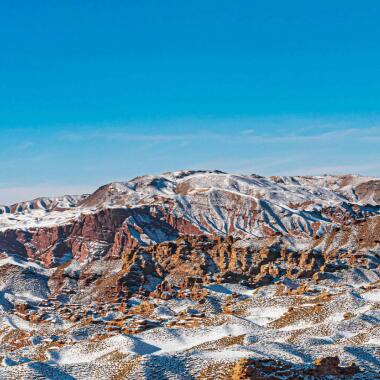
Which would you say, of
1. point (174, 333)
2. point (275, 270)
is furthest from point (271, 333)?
point (275, 270)

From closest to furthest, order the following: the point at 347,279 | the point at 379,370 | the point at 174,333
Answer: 1. the point at 379,370
2. the point at 174,333
3. the point at 347,279

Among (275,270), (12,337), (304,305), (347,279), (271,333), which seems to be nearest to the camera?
(271,333)

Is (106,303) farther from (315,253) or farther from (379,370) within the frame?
(379,370)

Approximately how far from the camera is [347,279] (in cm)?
17188

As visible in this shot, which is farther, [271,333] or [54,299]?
[54,299]

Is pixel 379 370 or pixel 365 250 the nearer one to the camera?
pixel 379 370

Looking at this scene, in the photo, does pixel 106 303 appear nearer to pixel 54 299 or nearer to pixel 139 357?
pixel 54 299

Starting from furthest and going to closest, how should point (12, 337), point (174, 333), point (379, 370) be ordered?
point (12, 337) < point (174, 333) < point (379, 370)

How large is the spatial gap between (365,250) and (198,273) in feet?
173

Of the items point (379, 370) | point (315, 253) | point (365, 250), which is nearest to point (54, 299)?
point (315, 253)

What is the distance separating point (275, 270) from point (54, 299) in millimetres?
68607

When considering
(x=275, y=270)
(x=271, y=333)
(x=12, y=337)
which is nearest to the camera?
(x=271, y=333)

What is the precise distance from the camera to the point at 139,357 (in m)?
91.2

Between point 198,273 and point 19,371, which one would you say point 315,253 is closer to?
point 198,273
